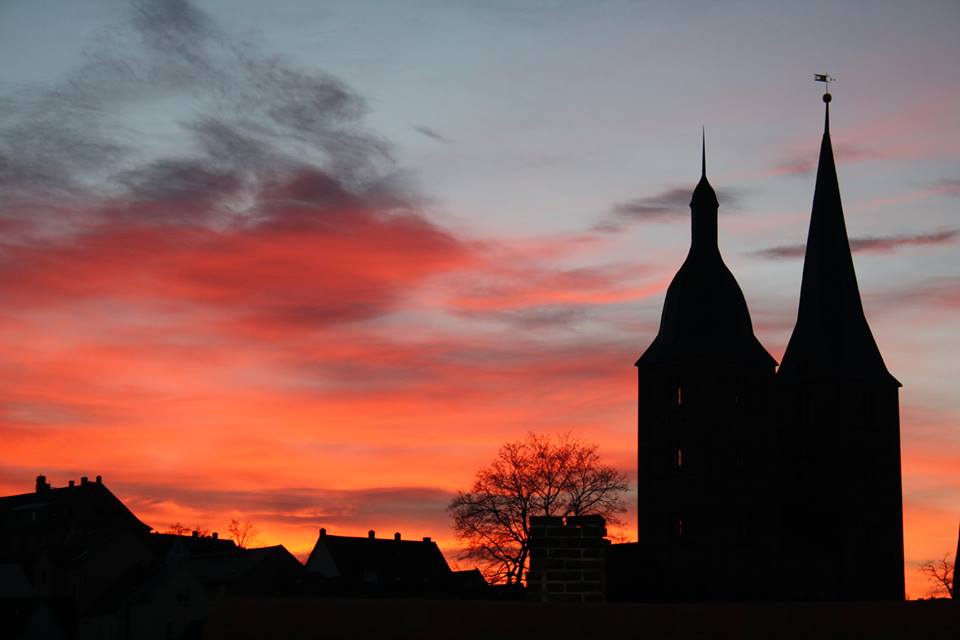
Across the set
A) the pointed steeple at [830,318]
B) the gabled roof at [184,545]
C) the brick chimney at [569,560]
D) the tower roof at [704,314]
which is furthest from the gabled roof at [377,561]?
the brick chimney at [569,560]

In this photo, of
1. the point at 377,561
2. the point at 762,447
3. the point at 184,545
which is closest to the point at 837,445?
the point at 762,447

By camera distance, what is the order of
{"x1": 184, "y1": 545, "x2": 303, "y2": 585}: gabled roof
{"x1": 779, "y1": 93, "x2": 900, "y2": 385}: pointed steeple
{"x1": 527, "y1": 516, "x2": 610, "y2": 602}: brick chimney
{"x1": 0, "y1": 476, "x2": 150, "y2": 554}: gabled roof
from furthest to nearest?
1. {"x1": 0, "y1": 476, "x2": 150, "y2": 554}: gabled roof
2. {"x1": 184, "y1": 545, "x2": 303, "y2": 585}: gabled roof
3. {"x1": 779, "y1": 93, "x2": 900, "y2": 385}: pointed steeple
4. {"x1": 527, "y1": 516, "x2": 610, "y2": 602}: brick chimney

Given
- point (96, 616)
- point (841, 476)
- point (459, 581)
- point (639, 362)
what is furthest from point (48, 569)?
point (841, 476)

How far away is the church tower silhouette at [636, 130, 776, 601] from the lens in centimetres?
8812

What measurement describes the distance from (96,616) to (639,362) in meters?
41.3

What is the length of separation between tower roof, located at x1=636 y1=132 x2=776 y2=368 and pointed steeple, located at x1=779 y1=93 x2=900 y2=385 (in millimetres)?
2700

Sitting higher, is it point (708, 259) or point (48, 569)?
point (708, 259)

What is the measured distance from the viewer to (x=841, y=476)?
89.6m

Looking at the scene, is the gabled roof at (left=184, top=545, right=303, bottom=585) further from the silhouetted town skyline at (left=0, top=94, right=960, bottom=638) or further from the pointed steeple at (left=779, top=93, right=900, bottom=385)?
the pointed steeple at (left=779, top=93, right=900, bottom=385)

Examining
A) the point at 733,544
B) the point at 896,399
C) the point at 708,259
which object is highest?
the point at 708,259

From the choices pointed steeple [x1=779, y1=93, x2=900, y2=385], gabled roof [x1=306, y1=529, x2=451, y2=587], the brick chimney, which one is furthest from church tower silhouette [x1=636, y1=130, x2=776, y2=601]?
the brick chimney

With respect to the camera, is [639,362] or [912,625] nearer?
[912,625]

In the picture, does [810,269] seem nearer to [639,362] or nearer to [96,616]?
[639,362]

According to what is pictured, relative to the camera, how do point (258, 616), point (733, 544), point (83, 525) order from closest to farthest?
1. point (258, 616)
2. point (733, 544)
3. point (83, 525)
